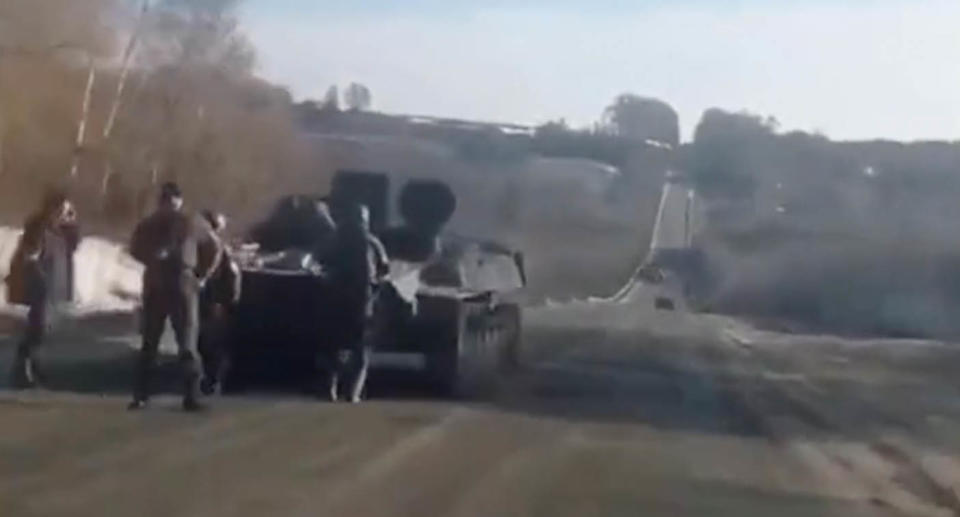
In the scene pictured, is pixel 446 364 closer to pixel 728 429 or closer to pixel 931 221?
pixel 728 429

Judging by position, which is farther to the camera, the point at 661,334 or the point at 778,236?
the point at 778,236

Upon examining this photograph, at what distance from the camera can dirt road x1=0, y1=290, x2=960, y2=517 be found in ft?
46.1

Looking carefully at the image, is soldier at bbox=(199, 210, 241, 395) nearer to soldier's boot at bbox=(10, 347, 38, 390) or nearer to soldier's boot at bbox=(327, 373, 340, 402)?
soldier's boot at bbox=(327, 373, 340, 402)

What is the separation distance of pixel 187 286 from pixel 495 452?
363cm

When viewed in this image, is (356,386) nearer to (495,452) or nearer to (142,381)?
(142,381)

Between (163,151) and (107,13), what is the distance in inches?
279

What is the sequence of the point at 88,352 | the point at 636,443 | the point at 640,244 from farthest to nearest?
the point at 640,244
the point at 88,352
the point at 636,443

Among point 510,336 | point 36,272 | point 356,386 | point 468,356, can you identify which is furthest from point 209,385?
point 510,336

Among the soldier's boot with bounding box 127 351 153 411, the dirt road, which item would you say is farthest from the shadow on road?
the soldier's boot with bounding box 127 351 153 411

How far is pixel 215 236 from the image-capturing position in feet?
68.5

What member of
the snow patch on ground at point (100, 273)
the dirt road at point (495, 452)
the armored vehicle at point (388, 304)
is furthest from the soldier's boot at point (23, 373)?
the snow patch on ground at point (100, 273)

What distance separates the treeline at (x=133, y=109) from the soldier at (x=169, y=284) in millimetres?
38300

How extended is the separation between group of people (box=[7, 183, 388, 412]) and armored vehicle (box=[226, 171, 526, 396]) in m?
0.33

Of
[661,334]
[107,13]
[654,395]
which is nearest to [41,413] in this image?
[654,395]
